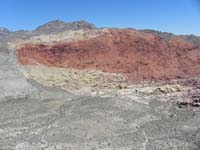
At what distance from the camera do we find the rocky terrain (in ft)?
45.6

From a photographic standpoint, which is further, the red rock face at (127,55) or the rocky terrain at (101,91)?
the red rock face at (127,55)

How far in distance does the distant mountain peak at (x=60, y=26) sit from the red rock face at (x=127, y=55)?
12168 millimetres

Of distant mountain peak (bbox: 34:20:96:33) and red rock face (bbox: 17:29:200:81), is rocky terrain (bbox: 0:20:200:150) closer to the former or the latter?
red rock face (bbox: 17:29:200:81)

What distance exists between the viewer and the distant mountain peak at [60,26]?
44.7 m

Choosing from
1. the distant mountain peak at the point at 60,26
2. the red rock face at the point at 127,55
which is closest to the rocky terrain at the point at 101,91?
the red rock face at the point at 127,55

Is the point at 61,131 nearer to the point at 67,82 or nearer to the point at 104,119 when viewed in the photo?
the point at 104,119

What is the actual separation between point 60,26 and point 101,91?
23.0m

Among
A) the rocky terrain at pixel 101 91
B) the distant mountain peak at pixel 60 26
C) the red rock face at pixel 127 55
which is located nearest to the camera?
the rocky terrain at pixel 101 91

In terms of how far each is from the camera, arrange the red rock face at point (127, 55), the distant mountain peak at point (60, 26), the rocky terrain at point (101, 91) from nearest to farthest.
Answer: the rocky terrain at point (101, 91) < the red rock face at point (127, 55) < the distant mountain peak at point (60, 26)

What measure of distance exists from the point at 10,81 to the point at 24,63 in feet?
23.3

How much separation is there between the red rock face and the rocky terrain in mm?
68

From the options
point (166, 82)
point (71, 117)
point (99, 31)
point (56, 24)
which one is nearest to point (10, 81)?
point (71, 117)

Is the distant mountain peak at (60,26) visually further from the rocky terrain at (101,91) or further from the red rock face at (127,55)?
the red rock face at (127,55)

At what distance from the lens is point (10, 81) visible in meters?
21.0
